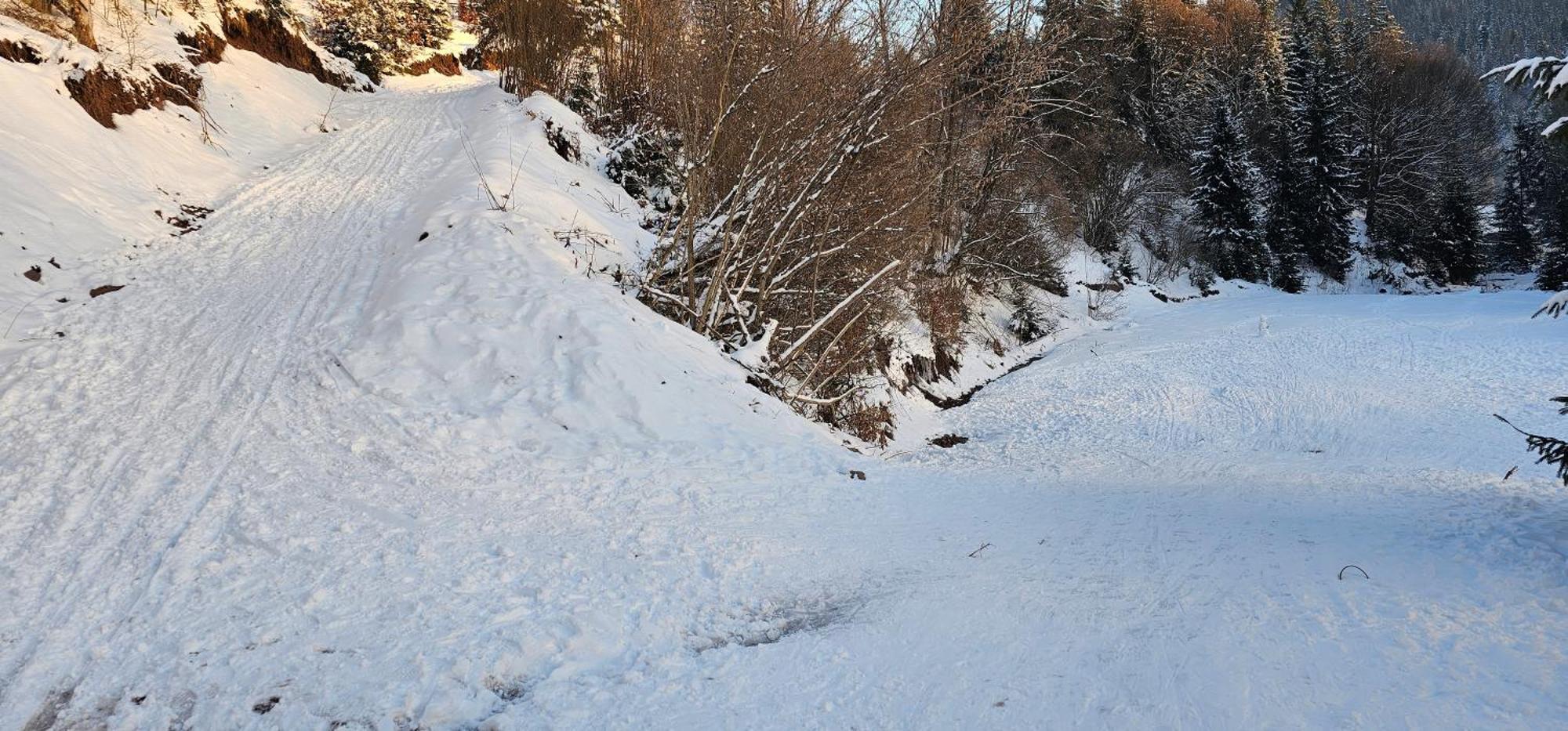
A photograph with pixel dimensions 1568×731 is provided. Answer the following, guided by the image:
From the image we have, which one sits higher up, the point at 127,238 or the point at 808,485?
the point at 127,238

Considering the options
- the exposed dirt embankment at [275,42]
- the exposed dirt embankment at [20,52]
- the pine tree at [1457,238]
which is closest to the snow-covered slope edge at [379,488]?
the exposed dirt embankment at [20,52]

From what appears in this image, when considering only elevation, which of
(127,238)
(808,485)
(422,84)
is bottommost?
(808,485)

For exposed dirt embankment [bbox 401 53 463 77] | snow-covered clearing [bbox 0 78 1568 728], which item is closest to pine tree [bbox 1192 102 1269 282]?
snow-covered clearing [bbox 0 78 1568 728]

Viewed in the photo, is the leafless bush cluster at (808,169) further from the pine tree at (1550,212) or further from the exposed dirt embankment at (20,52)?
the pine tree at (1550,212)

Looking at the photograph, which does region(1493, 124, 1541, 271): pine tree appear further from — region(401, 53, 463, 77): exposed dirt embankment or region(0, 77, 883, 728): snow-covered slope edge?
region(401, 53, 463, 77): exposed dirt embankment

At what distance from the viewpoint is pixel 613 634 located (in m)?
3.48

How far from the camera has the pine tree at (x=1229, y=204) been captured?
3203cm

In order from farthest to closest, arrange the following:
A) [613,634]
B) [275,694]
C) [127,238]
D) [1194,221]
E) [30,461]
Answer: [1194,221], [127,238], [30,461], [613,634], [275,694]

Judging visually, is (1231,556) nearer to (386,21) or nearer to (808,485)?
(808,485)

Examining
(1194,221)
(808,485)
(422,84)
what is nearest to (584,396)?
(808,485)

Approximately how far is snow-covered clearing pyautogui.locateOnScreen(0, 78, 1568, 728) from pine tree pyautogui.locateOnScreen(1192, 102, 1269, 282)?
1009 inches

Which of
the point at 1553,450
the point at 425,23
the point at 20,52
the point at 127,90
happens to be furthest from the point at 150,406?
the point at 425,23

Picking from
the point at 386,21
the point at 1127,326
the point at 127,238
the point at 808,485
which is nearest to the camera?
the point at 808,485

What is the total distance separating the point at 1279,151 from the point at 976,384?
1093 inches
